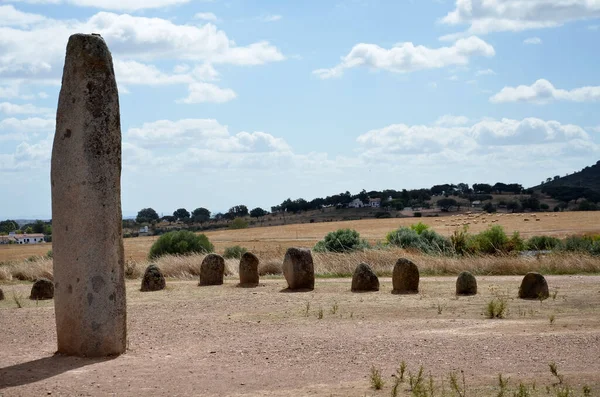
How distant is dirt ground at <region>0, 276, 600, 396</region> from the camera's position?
32.4 feet

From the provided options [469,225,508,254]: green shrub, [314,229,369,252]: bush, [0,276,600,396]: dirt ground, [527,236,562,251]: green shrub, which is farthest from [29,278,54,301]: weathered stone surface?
[527,236,562,251]: green shrub

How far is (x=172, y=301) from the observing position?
61.1ft

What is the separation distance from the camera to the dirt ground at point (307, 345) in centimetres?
988

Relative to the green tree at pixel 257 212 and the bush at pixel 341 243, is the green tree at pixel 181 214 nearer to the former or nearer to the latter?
the green tree at pixel 257 212

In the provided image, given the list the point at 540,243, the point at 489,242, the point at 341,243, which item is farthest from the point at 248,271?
the point at 540,243

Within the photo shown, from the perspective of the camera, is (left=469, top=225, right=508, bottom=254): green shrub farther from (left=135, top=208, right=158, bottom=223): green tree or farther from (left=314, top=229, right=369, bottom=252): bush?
(left=135, top=208, right=158, bottom=223): green tree

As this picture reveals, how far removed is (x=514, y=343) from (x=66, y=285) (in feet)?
21.9

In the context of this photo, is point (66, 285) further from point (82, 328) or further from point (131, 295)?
point (131, 295)

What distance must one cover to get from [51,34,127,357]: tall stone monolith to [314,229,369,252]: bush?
20162 millimetres

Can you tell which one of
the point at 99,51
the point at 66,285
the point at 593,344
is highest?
the point at 99,51

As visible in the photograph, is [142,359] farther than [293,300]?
No

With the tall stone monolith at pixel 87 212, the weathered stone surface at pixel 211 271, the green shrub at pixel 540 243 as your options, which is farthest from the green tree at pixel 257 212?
the tall stone monolith at pixel 87 212

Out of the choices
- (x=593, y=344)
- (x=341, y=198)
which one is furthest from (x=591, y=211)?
(x=593, y=344)

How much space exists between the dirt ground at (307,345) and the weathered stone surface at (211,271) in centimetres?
353
